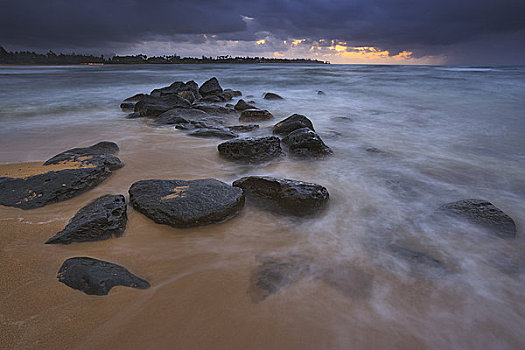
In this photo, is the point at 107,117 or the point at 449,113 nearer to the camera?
the point at 107,117

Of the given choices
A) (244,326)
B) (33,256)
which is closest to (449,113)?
(244,326)

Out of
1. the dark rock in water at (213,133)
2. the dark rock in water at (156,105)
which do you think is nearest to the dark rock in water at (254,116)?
the dark rock in water at (213,133)

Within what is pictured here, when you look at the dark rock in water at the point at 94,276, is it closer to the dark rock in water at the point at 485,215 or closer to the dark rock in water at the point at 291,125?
the dark rock in water at the point at 485,215

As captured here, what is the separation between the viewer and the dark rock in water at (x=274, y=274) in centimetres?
161

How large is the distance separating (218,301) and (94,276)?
0.69 metres

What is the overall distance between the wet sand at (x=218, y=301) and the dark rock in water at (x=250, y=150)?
1.60 metres

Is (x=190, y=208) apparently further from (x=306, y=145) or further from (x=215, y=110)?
(x=215, y=110)

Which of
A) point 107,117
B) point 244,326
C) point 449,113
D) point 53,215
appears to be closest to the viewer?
point 244,326

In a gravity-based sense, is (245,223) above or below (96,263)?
below

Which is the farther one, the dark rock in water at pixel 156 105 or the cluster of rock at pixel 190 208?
the dark rock in water at pixel 156 105

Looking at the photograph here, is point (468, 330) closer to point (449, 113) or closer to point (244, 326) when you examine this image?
point (244, 326)

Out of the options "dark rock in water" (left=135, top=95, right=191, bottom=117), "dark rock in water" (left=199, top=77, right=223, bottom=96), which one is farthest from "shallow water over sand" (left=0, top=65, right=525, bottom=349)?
"dark rock in water" (left=199, top=77, right=223, bottom=96)

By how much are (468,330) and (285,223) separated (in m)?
1.33

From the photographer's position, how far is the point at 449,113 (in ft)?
26.9
